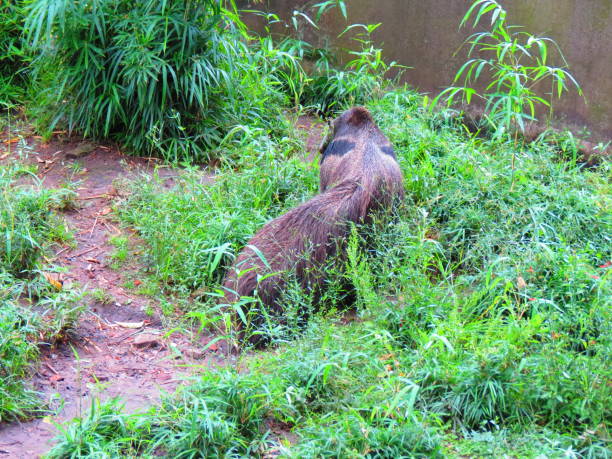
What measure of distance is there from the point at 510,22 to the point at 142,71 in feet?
10.6

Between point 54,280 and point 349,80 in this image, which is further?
point 349,80

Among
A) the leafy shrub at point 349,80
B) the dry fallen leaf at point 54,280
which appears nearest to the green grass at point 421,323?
the dry fallen leaf at point 54,280

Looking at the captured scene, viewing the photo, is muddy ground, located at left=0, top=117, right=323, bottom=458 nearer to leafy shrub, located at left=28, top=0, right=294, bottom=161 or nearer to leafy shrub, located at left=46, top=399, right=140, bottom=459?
leafy shrub, located at left=46, top=399, right=140, bottom=459

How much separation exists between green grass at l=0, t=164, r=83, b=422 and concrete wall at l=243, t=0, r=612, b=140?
334 cm

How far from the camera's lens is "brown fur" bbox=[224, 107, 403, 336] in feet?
12.8

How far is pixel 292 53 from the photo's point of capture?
6629mm

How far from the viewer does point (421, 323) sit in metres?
3.56

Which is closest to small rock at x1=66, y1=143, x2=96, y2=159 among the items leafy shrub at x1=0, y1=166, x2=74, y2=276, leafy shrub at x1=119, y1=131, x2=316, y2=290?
leafy shrub at x1=0, y1=166, x2=74, y2=276

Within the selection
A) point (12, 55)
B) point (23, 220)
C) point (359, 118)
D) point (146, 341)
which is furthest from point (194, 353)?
point (12, 55)

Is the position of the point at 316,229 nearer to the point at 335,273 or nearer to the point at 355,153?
the point at 335,273

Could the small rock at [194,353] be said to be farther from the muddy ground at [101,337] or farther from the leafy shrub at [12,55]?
the leafy shrub at [12,55]

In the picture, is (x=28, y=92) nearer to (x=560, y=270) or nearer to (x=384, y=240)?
(x=384, y=240)

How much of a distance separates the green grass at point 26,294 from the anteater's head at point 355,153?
1823 mm

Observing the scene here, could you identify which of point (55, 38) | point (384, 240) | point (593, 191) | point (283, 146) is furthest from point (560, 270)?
point (55, 38)
